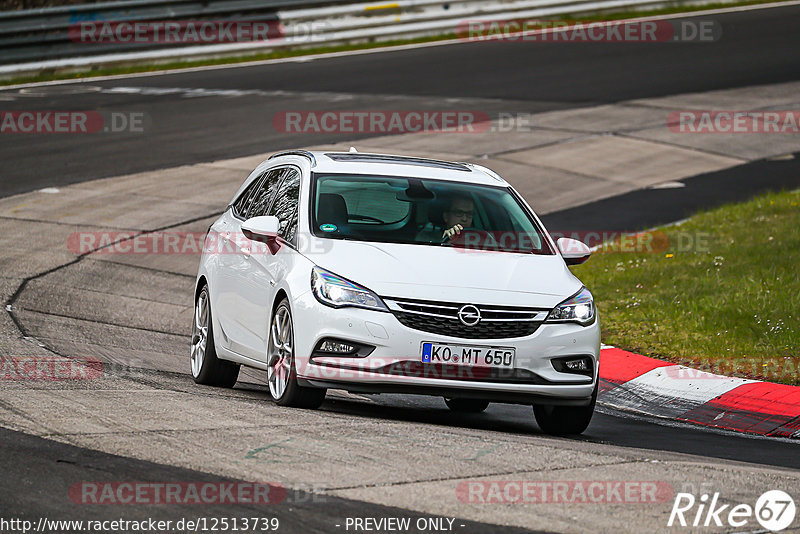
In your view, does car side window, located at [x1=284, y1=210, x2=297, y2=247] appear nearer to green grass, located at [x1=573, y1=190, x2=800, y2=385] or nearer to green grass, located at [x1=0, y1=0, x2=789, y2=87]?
green grass, located at [x1=573, y1=190, x2=800, y2=385]

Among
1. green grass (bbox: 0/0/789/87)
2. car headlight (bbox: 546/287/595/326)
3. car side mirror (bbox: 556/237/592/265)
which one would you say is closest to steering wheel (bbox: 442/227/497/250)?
car side mirror (bbox: 556/237/592/265)

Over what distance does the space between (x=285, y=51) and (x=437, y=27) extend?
396cm

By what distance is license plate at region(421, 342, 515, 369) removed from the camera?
7.80m

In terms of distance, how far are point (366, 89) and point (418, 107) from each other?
1790mm

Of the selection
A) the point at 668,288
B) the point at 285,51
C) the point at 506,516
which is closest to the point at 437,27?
the point at 285,51

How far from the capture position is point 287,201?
30.5 feet

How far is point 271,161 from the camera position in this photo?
10.2 m

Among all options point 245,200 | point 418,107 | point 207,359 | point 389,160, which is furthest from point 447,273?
point 418,107

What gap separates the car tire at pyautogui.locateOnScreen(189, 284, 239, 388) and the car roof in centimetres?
134

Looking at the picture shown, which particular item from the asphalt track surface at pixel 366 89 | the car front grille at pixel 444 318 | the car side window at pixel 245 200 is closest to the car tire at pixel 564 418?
the car front grille at pixel 444 318

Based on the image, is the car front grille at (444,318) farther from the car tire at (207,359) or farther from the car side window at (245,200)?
the car side window at (245,200)

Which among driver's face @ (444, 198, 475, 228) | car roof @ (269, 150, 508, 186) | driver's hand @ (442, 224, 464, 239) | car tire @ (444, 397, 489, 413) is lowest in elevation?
car tire @ (444, 397, 489, 413)

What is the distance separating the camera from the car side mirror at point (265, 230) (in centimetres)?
868

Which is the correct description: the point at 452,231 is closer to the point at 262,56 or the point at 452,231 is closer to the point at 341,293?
the point at 341,293
